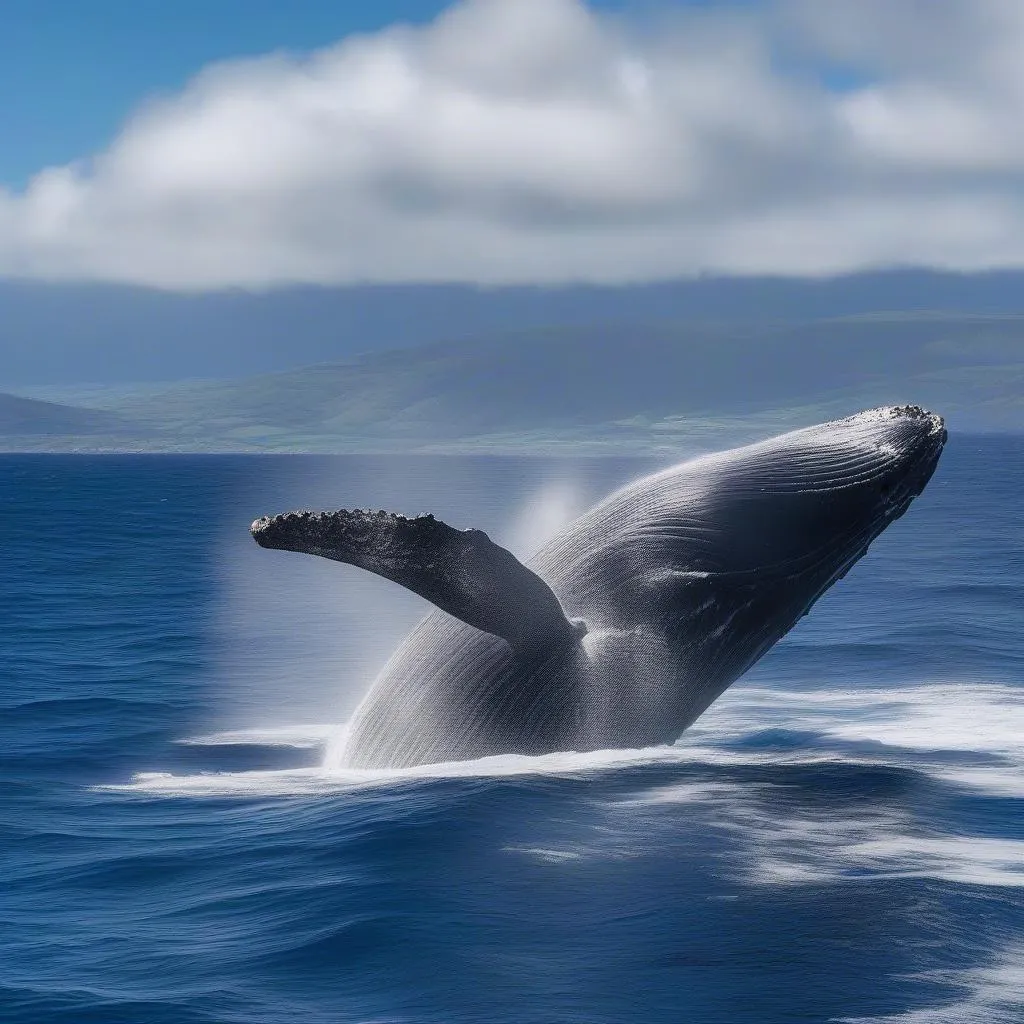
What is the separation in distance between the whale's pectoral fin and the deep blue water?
1.48 meters

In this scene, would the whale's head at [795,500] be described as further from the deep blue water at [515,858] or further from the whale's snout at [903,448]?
the deep blue water at [515,858]

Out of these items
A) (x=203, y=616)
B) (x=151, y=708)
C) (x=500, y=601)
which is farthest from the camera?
(x=203, y=616)

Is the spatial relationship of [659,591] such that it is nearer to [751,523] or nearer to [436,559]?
[751,523]

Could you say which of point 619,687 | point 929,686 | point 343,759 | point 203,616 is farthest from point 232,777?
point 203,616

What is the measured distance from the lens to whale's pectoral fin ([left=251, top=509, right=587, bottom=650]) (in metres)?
9.26

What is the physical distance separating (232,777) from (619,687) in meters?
3.74

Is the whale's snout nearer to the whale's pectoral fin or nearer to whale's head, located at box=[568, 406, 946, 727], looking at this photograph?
whale's head, located at box=[568, 406, 946, 727]

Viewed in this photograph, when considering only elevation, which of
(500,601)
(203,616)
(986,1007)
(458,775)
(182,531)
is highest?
(182,531)

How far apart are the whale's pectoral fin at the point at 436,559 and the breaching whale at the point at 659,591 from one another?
44 cm

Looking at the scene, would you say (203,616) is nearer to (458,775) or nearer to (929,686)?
(929,686)

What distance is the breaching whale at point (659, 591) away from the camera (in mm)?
11211

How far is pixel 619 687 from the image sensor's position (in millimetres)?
11422

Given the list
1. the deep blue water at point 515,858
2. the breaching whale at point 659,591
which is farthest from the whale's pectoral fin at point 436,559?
the deep blue water at point 515,858

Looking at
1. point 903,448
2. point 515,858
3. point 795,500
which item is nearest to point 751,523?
point 795,500
